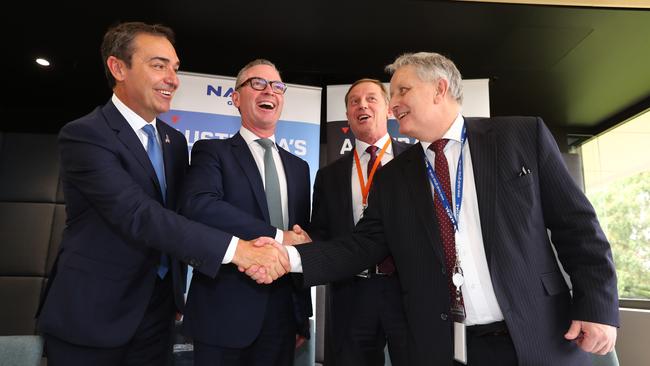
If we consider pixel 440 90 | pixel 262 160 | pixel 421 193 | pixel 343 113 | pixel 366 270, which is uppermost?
pixel 343 113

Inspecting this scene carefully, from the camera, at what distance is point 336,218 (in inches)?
93.1

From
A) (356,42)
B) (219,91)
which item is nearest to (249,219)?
(219,91)

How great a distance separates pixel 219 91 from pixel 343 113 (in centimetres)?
129

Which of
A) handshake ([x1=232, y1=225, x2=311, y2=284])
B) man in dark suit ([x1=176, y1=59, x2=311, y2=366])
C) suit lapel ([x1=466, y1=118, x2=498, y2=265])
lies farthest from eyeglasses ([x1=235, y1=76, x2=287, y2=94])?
suit lapel ([x1=466, y1=118, x2=498, y2=265])

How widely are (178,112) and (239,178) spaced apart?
2418mm

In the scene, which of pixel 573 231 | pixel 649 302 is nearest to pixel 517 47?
pixel 649 302

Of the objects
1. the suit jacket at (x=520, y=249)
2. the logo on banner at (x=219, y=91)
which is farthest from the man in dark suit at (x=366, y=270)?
the logo on banner at (x=219, y=91)

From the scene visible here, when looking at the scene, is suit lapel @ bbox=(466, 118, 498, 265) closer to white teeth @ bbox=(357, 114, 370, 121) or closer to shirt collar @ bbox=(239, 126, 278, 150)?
white teeth @ bbox=(357, 114, 370, 121)

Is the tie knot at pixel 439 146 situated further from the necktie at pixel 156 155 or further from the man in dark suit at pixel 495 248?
the necktie at pixel 156 155

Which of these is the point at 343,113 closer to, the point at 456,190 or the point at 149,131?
the point at 149,131

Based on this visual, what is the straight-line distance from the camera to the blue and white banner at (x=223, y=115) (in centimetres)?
421

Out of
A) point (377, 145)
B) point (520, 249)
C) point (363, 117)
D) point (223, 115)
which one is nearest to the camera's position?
point (520, 249)

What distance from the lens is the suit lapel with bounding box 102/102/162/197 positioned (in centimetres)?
190

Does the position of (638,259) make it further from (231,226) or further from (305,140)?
(231,226)
